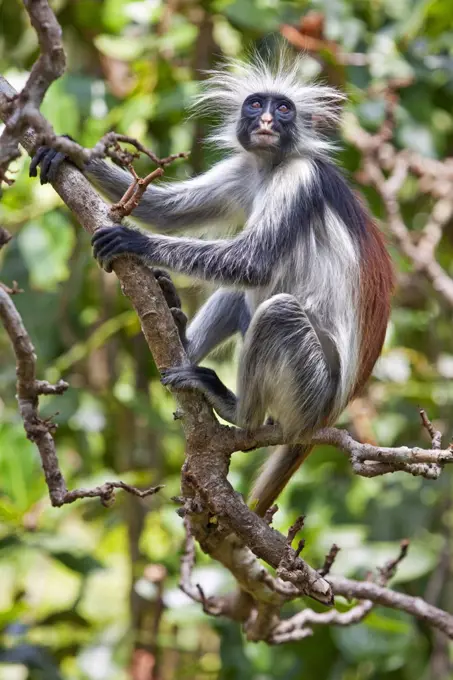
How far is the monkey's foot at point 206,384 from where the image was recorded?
369 centimetres

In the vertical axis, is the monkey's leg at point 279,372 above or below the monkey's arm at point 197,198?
below

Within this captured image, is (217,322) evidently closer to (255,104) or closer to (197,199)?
(197,199)

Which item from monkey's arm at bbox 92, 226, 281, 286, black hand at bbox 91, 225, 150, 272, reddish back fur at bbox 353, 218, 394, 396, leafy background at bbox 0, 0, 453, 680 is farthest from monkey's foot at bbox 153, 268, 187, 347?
leafy background at bbox 0, 0, 453, 680

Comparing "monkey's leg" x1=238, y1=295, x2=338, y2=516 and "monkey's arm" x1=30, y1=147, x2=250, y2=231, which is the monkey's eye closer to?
"monkey's arm" x1=30, y1=147, x2=250, y2=231

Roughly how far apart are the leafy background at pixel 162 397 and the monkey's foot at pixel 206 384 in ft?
4.17

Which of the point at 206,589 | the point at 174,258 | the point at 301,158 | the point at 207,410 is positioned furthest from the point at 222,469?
the point at 206,589

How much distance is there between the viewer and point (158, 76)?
6629mm

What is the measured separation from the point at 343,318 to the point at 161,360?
1484 mm

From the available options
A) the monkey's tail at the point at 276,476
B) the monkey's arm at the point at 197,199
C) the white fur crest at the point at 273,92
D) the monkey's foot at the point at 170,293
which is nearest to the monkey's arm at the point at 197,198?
the monkey's arm at the point at 197,199

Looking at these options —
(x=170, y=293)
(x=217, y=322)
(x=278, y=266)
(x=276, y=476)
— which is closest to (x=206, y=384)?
(x=170, y=293)

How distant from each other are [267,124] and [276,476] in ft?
5.81

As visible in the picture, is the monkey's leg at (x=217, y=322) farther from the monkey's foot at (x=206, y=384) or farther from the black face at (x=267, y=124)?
the black face at (x=267, y=124)

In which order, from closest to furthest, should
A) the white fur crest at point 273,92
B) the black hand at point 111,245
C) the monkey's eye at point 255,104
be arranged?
the black hand at point 111,245
the monkey's eye at point 255,104
the white fur crest at point 273,92

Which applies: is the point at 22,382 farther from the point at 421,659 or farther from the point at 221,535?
the point at 421,659
